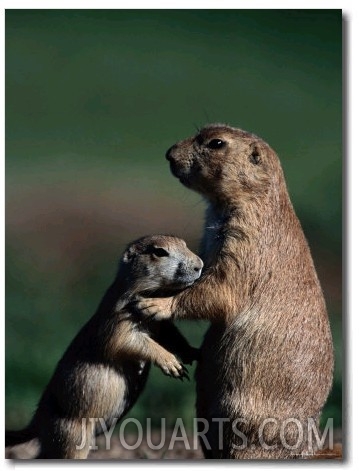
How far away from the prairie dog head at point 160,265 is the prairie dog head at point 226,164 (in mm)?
252

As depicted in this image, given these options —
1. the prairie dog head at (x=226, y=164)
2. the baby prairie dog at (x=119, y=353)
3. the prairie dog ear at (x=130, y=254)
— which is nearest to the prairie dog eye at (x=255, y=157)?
the prairie dog head at (x=226, y=164)

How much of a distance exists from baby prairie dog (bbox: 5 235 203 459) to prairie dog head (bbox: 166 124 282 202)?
0.25m

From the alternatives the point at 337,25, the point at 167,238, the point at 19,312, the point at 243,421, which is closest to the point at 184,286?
the point at 167,238

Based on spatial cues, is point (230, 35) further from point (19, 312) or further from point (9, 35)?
point (19, 312)

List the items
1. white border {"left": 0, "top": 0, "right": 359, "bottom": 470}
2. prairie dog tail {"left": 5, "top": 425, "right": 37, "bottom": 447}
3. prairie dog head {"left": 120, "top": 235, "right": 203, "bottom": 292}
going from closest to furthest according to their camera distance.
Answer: prairie dog head {"left": 120, "top": 235, "right": 203, "bottom": 292}, prairie dog tail {"left": 5, "top": 425, "right": 37, "bottom": 447}, white border {"left": 0, "top": 0, "right": 359, "bottom": 470}

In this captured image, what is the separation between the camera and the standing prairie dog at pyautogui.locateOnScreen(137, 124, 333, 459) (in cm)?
404

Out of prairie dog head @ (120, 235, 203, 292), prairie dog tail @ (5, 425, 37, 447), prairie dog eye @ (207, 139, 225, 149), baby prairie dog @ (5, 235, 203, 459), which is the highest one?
prairie dog eye @ (207, 139, 225, 149)

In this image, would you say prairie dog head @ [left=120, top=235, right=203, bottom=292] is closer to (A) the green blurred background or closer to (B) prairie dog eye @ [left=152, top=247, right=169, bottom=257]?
(B) prairie dog eye @ [left=152, top=247, right=169, bottom=257]

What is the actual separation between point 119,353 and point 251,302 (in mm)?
532

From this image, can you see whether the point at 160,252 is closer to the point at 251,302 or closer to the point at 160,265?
the point at 160,265

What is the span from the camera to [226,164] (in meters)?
4.10

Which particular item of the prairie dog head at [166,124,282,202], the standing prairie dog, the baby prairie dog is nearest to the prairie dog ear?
the baby prairie dog

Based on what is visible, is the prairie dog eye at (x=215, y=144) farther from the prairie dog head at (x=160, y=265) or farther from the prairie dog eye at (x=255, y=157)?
the prairie dog head at (x=160, y=265)

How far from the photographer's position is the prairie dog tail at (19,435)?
166 inches
